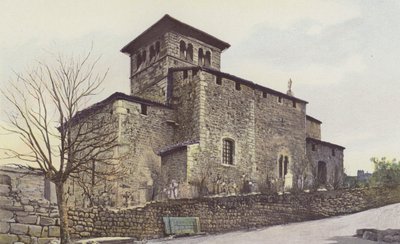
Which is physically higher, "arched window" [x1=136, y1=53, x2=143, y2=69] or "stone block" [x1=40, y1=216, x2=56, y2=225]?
"arched window" [x1=136, y1=53, x2=143, y2=69]

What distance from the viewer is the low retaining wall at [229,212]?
7.25m

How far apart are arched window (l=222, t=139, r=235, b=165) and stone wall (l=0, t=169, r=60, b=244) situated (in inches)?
251

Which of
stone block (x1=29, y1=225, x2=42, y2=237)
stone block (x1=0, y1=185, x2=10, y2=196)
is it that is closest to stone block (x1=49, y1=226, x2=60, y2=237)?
stone block (x1=29, y1=225, x2=42, y2=237)

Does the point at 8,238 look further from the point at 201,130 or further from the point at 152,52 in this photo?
the point at 152,52

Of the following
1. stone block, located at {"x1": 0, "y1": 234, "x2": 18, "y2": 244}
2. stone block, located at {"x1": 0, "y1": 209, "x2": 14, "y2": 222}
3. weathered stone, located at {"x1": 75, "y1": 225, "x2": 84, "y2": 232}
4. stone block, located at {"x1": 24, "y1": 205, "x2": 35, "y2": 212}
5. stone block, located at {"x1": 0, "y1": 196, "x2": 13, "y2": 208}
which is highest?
stone block, located at {"x1": 0, "y1": 196, "x2": 13, "y2": 208}

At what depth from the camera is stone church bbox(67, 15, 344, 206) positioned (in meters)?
11.7

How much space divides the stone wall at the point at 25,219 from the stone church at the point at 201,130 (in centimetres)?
397

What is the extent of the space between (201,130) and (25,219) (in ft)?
21.1

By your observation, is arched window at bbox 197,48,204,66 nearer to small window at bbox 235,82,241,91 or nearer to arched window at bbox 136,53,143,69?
arched window at bbox 136,53,143,69

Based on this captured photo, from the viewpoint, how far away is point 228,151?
12828mm

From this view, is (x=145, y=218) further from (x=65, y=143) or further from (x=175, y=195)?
(x=175, y=195)

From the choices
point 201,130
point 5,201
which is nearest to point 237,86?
point 201,130

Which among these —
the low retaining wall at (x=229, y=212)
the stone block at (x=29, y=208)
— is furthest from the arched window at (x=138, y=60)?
the stone block at (x=29, y=208)

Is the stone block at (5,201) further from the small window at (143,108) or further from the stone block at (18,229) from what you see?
the small window at (143,108)
